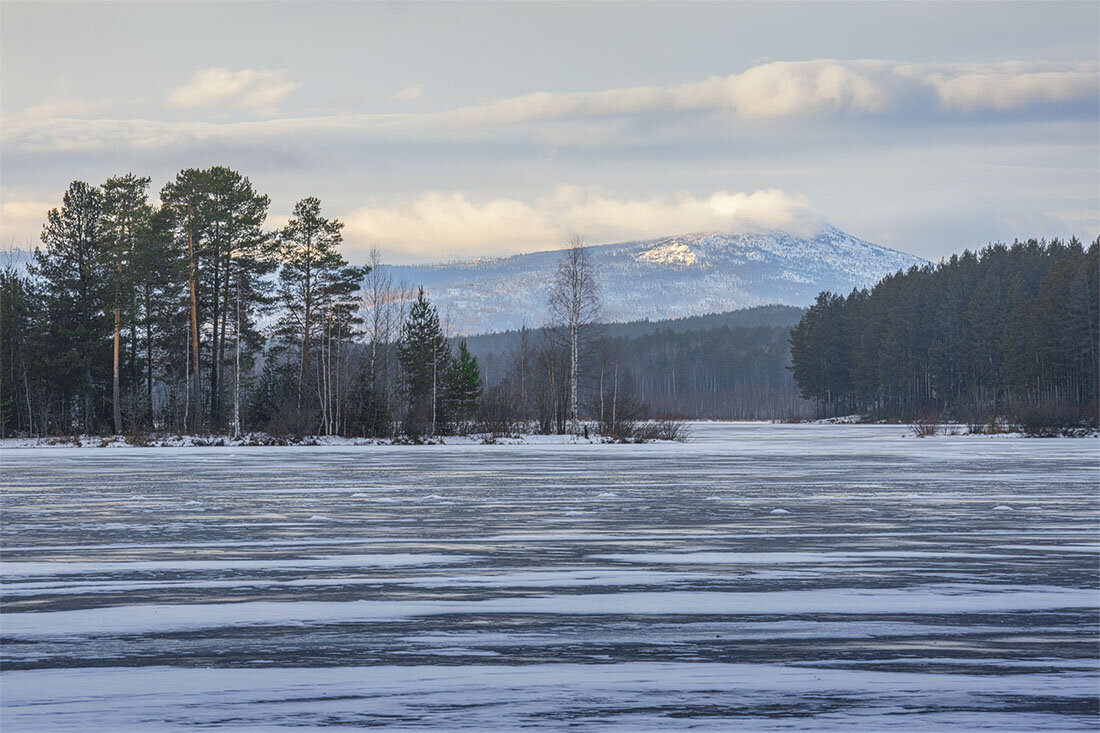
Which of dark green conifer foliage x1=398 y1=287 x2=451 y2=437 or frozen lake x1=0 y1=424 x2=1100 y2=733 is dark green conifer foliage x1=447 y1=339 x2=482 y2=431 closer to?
dark green conifer foliage x1=398 y1=287 x2=451 y2=437

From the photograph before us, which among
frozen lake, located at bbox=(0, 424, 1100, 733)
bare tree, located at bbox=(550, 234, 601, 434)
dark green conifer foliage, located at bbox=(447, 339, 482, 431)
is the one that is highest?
bare tree, located at bbox=(550, 234, 601, 434)

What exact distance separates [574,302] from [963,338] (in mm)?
69179

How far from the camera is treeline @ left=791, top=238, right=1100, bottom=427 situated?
93312mm

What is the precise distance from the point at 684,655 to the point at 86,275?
61.7 meters

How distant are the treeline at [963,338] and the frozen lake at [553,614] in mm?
76093

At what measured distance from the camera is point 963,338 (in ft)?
379

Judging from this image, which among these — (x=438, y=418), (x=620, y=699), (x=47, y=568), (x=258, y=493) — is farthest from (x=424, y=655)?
(x=438, y=418)

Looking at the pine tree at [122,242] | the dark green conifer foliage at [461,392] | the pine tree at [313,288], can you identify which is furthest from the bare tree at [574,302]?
the pine tree at [122,242]

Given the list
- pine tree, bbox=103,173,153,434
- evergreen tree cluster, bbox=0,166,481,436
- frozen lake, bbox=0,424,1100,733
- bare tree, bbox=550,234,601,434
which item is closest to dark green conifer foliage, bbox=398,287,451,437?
evergreen tree cluster, bbox=0,166,481,436

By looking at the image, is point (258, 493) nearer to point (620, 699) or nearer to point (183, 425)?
point (620, 699)

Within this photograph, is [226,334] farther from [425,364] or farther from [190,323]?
[425,364]

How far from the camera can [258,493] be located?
807 inches

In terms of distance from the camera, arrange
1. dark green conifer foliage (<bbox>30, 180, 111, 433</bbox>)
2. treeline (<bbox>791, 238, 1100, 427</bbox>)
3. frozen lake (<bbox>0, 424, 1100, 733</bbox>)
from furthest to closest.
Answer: treeline (<bbox>791, 238, 1100, 427</bbox>), dark green conifer foliage (<bbox>30, 180, 111, 433</bbox>), frozen lake (<bbox>0, 424, 1100, 733</bbox>)

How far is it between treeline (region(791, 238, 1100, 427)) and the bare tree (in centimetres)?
3886
